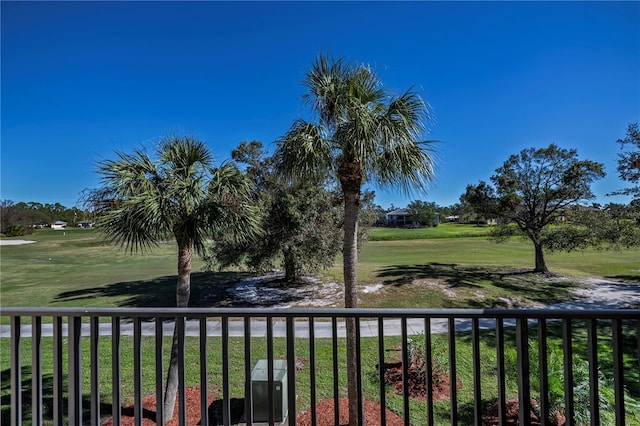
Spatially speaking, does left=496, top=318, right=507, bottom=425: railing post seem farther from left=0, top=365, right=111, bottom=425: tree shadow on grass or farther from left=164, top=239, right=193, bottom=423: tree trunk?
left=0, top=365, right=111, bottom=425: tree shadow on grass

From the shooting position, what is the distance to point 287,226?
866 cm

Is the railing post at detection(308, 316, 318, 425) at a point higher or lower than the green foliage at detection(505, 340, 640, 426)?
higher

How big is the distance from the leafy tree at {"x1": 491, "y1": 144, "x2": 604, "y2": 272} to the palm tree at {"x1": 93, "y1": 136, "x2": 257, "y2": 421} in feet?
39.8

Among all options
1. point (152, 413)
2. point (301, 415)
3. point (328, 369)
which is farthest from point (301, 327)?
point (152, 413)

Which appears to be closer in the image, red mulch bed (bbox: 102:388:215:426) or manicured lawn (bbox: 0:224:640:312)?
red mulch bed (bbox: 102:388:215:426)

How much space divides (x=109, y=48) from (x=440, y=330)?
8.75 meters

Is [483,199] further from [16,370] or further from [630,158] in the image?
[16,370]

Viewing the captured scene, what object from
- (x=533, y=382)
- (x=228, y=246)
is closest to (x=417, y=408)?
(x=533, y=382)

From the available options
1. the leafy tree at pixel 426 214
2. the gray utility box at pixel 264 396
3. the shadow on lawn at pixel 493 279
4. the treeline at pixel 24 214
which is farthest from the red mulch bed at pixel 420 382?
the leafy tree at pixel 426 214

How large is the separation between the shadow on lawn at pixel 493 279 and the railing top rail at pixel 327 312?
27.4 ft

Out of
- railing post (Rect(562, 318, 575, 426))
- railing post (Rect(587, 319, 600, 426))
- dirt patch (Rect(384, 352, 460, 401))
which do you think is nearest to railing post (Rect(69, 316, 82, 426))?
railing post (Rect(562, 318, 575, 426))

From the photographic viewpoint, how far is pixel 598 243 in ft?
36.6

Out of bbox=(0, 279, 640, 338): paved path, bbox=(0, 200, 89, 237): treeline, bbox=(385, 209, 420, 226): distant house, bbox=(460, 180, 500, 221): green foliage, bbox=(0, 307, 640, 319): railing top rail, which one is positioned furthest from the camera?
bbox=(385, 209, 420, 226): distant house

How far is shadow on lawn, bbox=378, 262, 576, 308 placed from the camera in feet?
32.4
